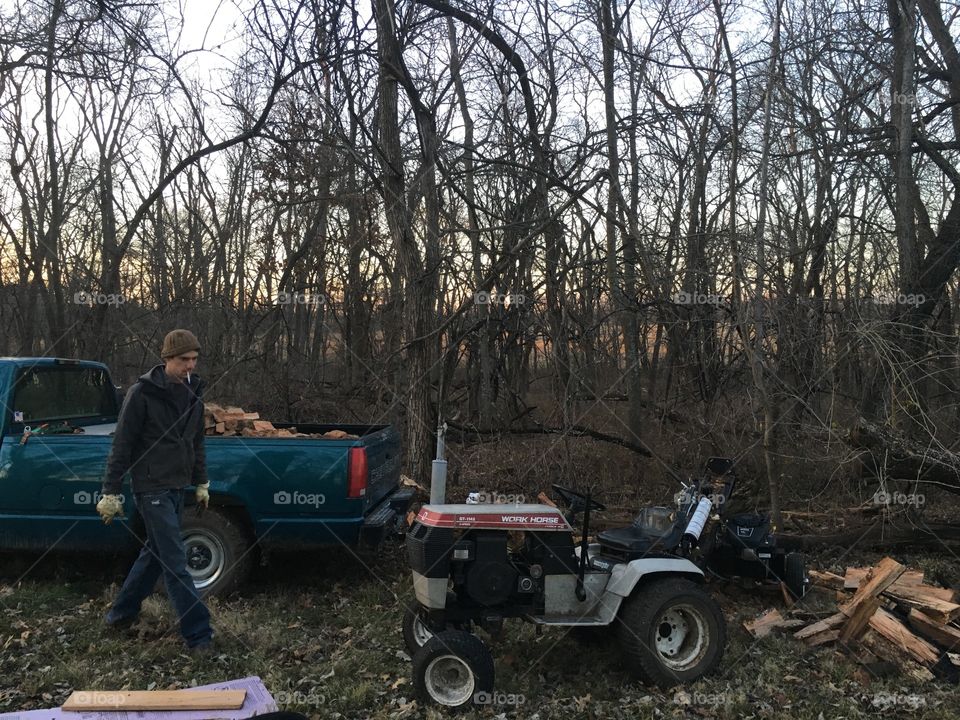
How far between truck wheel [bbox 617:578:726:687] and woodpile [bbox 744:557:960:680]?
894mm

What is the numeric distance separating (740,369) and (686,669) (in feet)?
20.3

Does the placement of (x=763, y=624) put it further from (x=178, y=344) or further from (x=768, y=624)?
(x=178, y=344)

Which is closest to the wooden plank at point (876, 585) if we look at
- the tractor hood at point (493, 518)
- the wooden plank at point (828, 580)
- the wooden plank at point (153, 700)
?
the wooden plank at point (828, 580)

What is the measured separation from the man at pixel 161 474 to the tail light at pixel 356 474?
1184mm

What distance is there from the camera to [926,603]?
5613 millimetres

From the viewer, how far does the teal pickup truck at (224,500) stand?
19.8 ft

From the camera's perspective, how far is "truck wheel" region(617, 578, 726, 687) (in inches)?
183

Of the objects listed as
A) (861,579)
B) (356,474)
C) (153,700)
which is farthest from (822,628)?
(153,700)

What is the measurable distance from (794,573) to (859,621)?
74 centimetres

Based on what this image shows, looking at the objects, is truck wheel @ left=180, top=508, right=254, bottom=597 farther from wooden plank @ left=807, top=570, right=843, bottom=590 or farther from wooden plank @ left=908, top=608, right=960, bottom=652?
wooden plank @ left=908, top=608, right=960, bottom=652

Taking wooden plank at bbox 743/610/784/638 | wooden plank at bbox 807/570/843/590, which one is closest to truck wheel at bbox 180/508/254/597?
wooden plank at bbox 743/610/784/638

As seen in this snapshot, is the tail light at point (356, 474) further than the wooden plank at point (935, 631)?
Yes

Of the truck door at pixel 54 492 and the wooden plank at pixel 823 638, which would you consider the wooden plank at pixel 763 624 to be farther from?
the truck door at pixel 54 492

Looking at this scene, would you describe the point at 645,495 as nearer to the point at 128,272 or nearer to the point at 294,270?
the point at 294,270
